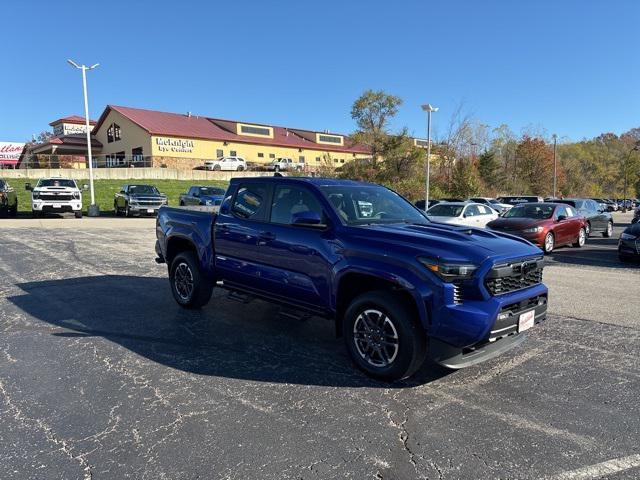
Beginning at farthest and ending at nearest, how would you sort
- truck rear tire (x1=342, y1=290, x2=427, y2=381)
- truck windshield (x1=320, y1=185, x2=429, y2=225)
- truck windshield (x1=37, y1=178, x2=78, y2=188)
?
truck windshield (x1=37, y1=178, x2=78, y2=188)
truck windshield (x1=320, y1=185, x2=429, y2=225)
truck rear tire (x1=342, y1=290, x2=427, y2=381)

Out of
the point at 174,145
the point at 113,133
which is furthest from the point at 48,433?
the point at 113,133

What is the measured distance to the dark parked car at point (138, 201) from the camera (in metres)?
24.3

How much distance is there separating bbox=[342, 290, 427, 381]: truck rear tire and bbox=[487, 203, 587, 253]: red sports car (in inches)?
385

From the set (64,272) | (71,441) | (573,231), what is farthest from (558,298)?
(64,272)

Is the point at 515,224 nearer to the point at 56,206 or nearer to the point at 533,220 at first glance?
the point at 533,220

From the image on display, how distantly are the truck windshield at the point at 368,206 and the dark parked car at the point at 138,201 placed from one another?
67.9ft

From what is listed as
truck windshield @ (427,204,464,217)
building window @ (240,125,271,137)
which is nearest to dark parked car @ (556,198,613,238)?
truck windshield @ (427,204,464,217)

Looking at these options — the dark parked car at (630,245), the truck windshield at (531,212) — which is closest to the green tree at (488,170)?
the truck windshield at (531,212)

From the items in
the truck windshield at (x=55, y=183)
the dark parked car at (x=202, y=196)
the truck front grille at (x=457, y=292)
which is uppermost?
the truck windshield at (x=55, y=183)

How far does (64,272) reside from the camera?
365 inches

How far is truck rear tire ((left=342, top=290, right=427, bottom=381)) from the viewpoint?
3.98 m

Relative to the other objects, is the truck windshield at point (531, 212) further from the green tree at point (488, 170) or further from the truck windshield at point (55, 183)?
the green tree at point (488, 170)

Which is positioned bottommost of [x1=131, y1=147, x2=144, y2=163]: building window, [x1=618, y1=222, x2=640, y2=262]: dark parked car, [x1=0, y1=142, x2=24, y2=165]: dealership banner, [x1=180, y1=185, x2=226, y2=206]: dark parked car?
[x1=618, y1=222, x2=640, y2=262]: dark parked car

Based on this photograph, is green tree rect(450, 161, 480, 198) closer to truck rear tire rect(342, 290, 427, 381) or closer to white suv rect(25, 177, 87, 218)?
white suv rect(25, 177, 87, 218)
